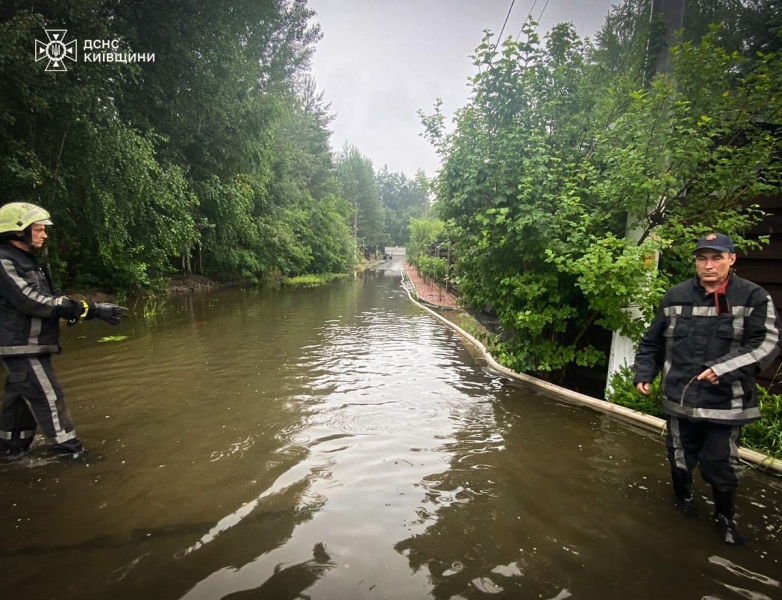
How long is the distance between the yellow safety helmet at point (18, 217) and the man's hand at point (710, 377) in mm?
5070

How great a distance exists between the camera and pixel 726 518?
9.02ft

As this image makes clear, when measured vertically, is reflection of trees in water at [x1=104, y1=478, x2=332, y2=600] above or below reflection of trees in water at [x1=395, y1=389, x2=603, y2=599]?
above

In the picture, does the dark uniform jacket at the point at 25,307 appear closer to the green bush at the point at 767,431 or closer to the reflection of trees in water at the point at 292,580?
the reflection of trees in water at the point at 292,580

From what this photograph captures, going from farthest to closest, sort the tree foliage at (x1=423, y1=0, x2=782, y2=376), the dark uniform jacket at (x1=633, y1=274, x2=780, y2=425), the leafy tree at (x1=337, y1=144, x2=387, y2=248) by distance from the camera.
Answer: the leafy tree at (x1=337, y1=144, x2=387, y2=248) < the tree foliage at (x1=423, y1=0, x2=782, y2=376) < the dark uniform jacket at (x1=633, y1=274, x2=780, y2=425)

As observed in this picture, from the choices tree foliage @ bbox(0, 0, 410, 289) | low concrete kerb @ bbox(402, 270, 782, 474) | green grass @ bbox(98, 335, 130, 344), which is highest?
tree foliage @ bbox(0, 0, 410, 289)

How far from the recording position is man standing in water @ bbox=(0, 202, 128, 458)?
325cm

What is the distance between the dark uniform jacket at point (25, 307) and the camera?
126 inches

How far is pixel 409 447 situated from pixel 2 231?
403cm

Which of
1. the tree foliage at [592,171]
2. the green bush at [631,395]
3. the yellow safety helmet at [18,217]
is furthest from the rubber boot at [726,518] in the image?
the yellow safety helmet at [18,217]

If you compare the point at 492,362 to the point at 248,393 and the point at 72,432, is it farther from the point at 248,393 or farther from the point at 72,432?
the point at 72,432

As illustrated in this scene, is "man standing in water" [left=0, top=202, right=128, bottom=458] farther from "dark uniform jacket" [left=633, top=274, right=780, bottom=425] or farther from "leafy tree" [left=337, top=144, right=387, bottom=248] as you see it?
"leafy tree" [left=337, top=144, right=387, bottom=248]

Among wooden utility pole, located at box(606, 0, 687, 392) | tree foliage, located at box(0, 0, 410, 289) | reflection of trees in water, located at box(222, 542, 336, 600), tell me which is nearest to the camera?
reflection of trees in water, located at box(222, 542, 336, 600)

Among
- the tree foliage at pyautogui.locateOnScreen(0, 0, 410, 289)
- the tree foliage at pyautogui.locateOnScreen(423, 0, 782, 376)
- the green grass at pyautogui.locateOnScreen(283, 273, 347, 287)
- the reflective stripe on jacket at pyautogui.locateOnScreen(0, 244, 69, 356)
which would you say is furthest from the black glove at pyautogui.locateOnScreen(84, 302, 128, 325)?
the green grass at pyautogui.locateOnScreen(283, 273, 347, 287)

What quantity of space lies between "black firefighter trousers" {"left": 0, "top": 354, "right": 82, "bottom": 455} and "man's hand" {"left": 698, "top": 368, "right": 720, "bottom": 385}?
5019 mm
